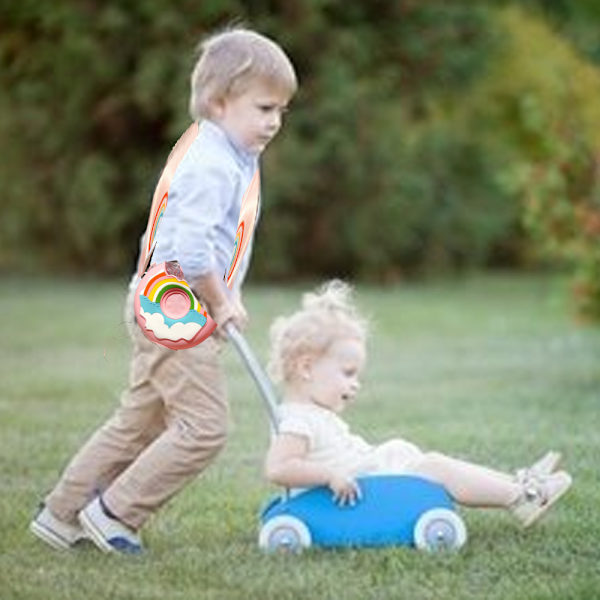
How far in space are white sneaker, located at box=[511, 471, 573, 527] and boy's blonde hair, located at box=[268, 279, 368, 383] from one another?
0.64m

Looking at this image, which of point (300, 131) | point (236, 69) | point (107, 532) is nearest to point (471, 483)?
point (107, 532)

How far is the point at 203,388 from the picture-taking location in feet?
17.8

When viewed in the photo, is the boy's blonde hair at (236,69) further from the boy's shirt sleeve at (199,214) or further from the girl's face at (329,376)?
the girl's face at (329,376)

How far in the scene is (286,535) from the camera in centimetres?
538

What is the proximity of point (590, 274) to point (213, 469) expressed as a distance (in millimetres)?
3857

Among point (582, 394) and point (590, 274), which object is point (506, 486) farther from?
point (590, 274)

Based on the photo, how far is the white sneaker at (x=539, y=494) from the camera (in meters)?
5.51

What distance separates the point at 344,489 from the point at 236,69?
48.4 inches

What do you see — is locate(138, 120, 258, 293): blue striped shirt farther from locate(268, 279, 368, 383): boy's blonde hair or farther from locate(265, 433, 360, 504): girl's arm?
locate(265, 433, 360, 504): girl's arm

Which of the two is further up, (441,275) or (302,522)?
(302,522)

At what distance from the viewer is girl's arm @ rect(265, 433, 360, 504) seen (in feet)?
17.5

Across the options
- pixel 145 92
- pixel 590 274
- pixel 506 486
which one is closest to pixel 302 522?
pixel 506 486

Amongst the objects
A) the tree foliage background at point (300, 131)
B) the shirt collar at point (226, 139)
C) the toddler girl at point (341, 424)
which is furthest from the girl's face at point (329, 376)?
the tree foliage background at point (300, 131)

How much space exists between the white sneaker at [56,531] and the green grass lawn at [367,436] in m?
0.05
